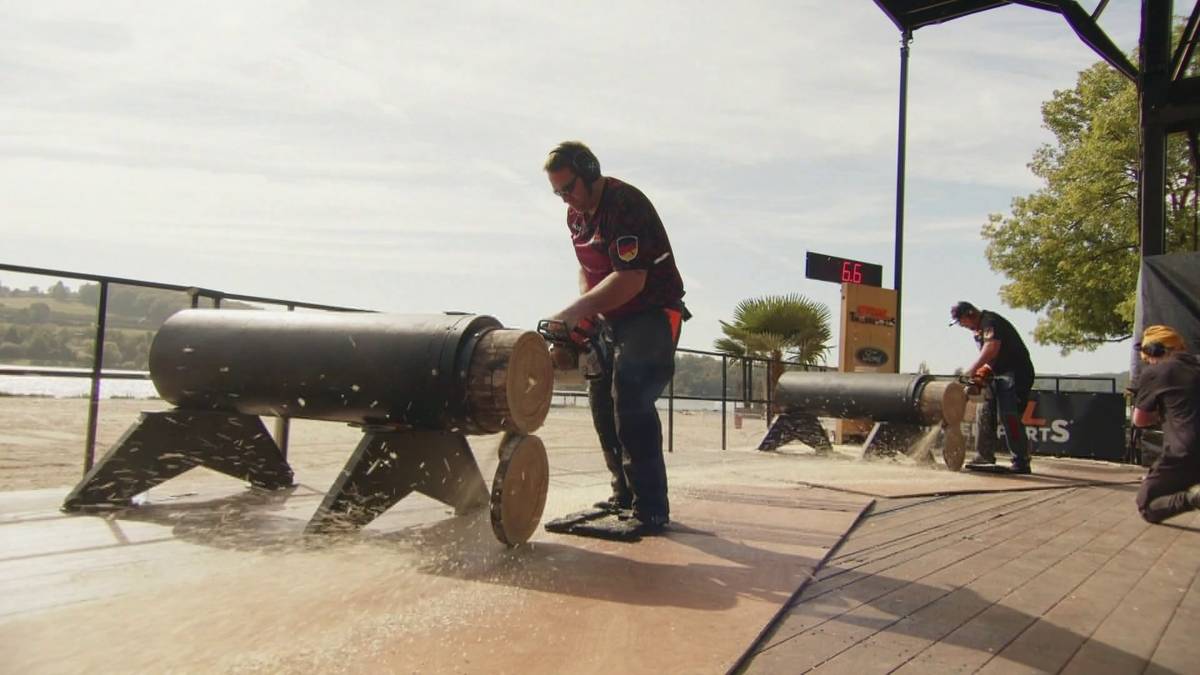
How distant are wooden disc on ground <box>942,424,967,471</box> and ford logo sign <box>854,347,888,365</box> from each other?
384 centimetres

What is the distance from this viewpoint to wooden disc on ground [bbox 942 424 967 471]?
703cm

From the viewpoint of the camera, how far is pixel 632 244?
3.05 m

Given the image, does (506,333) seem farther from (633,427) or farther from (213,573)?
(213,573)

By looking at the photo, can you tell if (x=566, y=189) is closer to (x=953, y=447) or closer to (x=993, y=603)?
(x=993, y=603)

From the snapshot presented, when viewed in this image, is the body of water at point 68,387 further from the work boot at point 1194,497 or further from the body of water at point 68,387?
the work boot at point 1194,497

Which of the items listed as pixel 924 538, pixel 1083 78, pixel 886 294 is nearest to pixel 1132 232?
pixel 1083 78

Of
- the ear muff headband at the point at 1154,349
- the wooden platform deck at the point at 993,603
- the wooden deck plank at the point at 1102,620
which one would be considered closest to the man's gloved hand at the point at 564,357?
the wooden platform deck at the point at 993,603

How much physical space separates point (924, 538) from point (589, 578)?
168cm

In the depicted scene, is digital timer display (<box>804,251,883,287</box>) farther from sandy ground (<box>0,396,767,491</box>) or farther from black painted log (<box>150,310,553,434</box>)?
black painted log (<box>150,310,553,434</box>)

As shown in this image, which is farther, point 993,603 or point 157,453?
point 157,453

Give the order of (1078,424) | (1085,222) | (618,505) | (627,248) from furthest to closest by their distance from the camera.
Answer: (1085,222), (1078,424), (618,505), (627,248)

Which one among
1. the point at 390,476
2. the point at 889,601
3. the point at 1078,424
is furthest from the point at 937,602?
the point at 1078,424

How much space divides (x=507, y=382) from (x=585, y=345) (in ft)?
2.09

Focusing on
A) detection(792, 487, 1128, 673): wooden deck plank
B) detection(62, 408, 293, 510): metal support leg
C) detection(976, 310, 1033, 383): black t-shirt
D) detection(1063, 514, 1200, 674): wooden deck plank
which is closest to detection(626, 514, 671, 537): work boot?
detection(792, 487, 1128, 673): wooden deck plank
